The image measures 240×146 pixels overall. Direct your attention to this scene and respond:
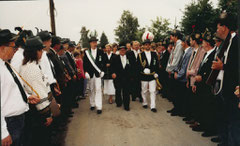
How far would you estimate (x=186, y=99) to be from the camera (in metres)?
6.28

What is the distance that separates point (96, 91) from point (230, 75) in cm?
444

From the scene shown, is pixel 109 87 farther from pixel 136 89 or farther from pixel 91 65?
pixel 91 65

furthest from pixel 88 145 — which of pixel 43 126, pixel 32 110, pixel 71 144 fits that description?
pixel 32 110

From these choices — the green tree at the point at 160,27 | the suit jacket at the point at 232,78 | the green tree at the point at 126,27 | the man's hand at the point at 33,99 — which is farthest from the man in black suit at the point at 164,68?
the green tree at the point at 126,27

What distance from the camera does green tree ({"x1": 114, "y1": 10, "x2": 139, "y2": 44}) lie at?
57312 millimetres

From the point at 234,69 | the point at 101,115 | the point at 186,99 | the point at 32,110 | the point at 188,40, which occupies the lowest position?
the point at 101,115

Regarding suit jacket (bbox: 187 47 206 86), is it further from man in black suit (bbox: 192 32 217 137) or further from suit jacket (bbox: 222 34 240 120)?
suit jacket (bbox: 222 34 240 120)

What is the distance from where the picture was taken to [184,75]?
5.95m

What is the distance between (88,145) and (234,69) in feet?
9.77

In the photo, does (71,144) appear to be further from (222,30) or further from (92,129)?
(222,30)

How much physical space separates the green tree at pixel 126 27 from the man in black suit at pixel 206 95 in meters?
52.7

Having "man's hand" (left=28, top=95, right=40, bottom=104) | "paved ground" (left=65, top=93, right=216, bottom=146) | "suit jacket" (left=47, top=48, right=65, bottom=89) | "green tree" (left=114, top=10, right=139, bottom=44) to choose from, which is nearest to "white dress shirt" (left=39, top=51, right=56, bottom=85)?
"suit jacket" (left=47, top=48, right=65, bottom=89)

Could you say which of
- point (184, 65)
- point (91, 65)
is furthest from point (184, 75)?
point (91, 65)

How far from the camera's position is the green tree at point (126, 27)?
57.3 meters
